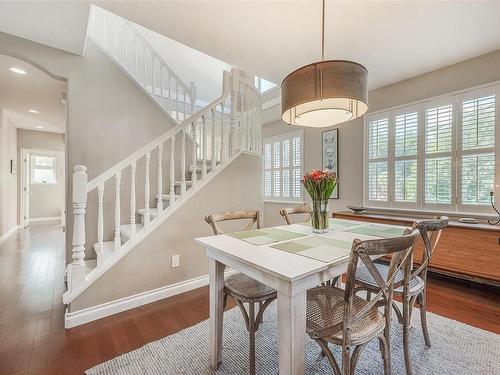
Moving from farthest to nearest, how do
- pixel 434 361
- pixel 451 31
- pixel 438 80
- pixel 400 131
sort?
pixel 400 131 → pixel 438 80 → pixel 451 31 → pixel 434 361

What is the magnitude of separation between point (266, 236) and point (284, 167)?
3.54 meters

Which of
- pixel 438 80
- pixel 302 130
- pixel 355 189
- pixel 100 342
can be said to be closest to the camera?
pixel 100 342

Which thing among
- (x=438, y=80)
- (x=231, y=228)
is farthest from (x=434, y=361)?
(x=438, y=80)

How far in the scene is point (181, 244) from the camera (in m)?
2.62

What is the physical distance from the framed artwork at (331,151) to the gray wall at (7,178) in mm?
6116

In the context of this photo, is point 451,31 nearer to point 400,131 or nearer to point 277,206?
point 400,131

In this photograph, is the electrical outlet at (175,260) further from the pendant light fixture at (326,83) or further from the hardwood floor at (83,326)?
the pendant light fixture at (326,83)

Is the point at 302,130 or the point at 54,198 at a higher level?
the point at 302,130

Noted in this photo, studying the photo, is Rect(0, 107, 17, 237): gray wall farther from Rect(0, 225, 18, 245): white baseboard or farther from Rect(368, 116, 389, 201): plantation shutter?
Rect(368, 116, 389, 201): plantation shutter

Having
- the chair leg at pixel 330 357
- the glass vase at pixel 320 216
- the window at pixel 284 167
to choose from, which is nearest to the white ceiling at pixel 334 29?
the glass vase at pixel 320 216

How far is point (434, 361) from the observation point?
155 centimetres

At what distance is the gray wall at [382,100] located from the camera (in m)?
2.79

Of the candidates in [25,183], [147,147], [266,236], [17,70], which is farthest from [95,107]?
[25,183]

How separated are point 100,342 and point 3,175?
5237mm
